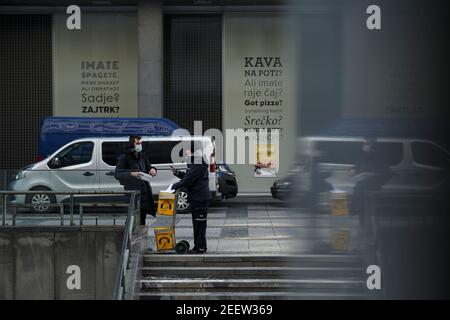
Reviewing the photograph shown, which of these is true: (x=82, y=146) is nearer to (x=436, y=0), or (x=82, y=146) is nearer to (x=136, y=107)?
(x=136, y=107)

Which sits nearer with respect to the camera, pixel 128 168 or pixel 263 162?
pixel 128 168

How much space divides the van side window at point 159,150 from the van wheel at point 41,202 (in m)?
A: 4.80

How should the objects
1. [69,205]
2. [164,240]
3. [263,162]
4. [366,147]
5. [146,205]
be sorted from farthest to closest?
1. [263,162]
2. [69,205]
3. [146,205]
4. [164,240]
5. [366,147]

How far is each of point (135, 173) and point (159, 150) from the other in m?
5.36

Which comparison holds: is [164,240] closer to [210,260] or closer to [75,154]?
[210,260]

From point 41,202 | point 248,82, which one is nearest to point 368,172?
point 41,202

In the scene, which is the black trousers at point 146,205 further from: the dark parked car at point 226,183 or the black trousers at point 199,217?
the dark parked car at point 226,183

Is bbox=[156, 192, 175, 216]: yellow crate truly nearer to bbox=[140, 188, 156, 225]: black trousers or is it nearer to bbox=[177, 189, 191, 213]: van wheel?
bbox=[140, 188, 156, 225]: black trousers

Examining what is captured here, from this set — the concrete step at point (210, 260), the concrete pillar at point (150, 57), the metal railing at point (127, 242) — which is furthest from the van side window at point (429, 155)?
the concrete pillar at point (150, 57)

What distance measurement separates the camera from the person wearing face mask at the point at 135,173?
1090 cm

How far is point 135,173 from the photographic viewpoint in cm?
1092

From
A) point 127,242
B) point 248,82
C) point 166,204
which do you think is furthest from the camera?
point 248,82
